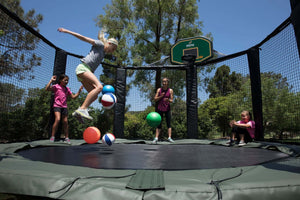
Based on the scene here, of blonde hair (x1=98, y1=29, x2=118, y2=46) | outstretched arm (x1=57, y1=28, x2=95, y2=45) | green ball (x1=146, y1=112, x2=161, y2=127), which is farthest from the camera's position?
green ball (x1=146, y1=112, x2=161, y2=127)

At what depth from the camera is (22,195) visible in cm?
89

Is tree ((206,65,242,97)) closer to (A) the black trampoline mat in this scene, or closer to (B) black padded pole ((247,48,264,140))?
(B) black padded pole ((247,48,264,140))

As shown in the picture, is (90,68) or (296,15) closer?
(296,15)

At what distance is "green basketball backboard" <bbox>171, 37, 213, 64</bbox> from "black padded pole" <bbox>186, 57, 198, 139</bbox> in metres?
0.75

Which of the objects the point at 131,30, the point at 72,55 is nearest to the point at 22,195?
the point at 72,55

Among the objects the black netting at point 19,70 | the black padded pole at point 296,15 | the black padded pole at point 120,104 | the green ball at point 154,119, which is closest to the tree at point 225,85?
the green ball at point 154,119

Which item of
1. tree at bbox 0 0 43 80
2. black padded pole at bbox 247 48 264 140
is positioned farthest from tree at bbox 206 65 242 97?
tree at bbox 0 0 43 80

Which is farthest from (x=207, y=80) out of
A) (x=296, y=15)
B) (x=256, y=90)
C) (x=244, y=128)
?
(x=296, y=15)

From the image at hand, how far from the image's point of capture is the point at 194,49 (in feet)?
16.9

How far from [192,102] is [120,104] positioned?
157cm

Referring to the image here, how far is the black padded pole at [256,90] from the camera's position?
10.5ft

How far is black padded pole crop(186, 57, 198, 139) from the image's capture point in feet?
13.2

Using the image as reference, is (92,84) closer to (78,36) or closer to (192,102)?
(78,36)

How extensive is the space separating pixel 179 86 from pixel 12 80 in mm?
5496
